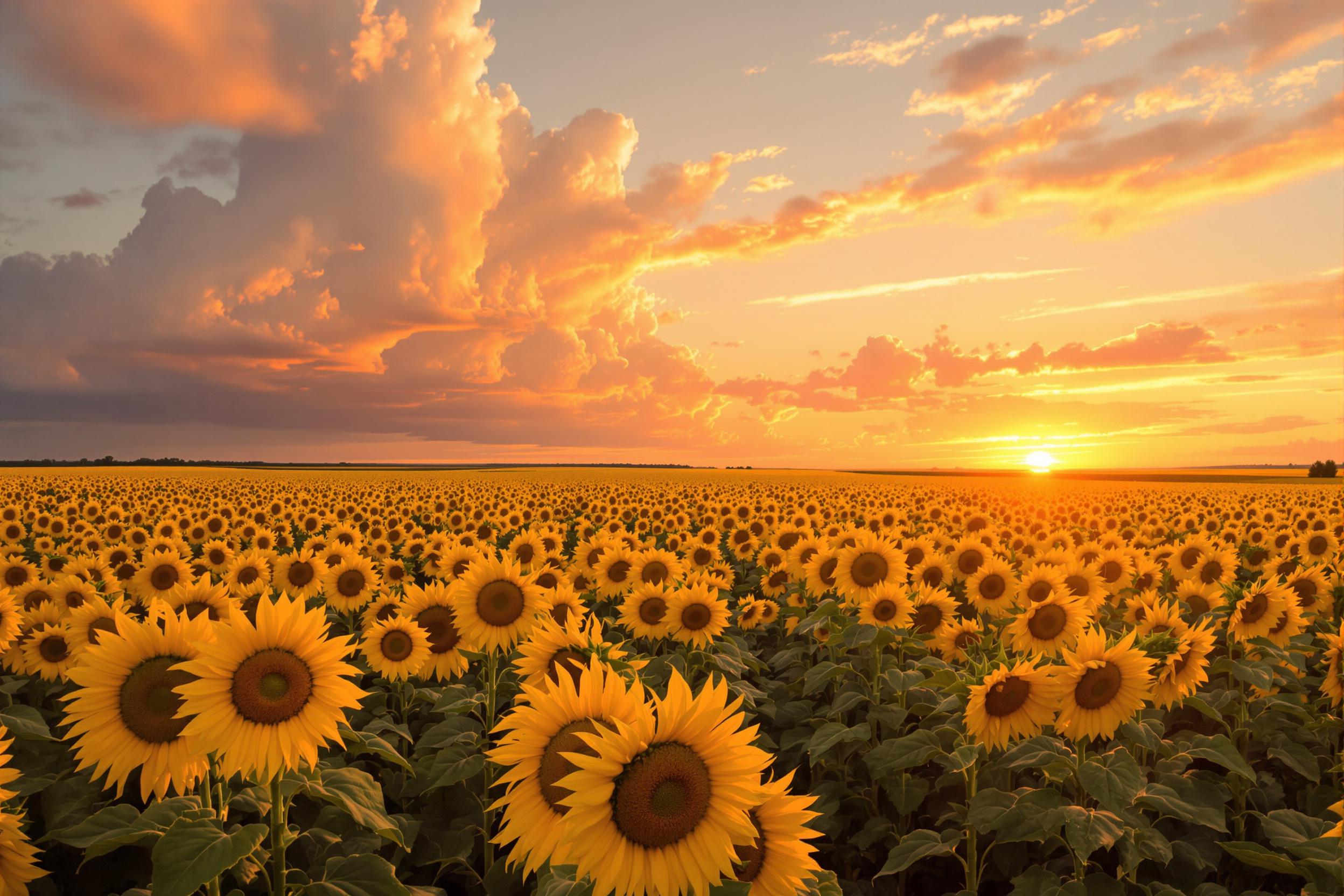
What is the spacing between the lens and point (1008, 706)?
19.1 feet

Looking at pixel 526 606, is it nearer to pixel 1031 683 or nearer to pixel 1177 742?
pixel 1031 683

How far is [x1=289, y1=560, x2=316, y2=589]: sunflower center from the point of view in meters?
12.0

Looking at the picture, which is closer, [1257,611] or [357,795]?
[357,795]

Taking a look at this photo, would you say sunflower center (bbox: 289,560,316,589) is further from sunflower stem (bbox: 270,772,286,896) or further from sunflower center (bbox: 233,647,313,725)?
sunflower stem (bbox: 270,772,286,896)

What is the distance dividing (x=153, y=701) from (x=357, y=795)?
1.19m

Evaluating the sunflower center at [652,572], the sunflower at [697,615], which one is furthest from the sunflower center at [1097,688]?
the sunflower center at [652,572]

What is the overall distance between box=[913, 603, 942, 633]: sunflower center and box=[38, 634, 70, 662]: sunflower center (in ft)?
33.4

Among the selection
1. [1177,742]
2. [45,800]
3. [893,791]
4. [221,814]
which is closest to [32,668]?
[45,800]

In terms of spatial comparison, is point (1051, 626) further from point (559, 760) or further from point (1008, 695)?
point (559, 760)

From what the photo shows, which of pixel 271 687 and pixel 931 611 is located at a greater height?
pixel 271 687

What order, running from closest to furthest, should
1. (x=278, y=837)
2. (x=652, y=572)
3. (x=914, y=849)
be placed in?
(x=278, y=837), (x=914, y=849), (x=652, y=572)

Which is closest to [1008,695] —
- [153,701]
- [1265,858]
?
[1265,858]

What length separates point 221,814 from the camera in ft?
13.3

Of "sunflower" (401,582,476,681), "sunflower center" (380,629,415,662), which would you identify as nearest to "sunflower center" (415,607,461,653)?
"sunflower" (401,582,476,681)
